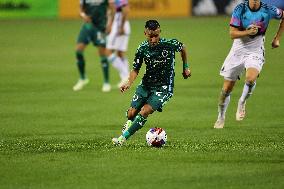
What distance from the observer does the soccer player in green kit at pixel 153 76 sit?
1531cm

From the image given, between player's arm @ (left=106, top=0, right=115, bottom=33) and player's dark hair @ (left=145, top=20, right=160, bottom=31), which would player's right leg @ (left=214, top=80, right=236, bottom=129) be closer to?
player's dark hair @ (left=145, top=20, right=160, bottom=31)

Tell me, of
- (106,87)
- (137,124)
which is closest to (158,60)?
(137,124)

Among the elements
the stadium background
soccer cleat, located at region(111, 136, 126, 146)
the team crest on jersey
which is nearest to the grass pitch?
soccer cleat, located at region(111, 136, 126, 146)

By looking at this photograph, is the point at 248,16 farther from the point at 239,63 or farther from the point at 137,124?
the point at 137,124

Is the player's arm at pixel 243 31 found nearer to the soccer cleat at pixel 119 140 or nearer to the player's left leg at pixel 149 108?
the player's left leg at pixel 149 108

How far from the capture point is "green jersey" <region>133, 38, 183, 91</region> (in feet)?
50.6

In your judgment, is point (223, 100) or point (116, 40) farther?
point (116, 40)

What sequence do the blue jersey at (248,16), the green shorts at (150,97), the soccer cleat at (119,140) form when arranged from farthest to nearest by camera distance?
the blue jersey at (248,16) < the green shorts at (150,97) < the soccer cleat at (119,140)

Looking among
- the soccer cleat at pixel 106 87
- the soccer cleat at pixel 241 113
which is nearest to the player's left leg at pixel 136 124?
the soccer cleat at pixel 241 113

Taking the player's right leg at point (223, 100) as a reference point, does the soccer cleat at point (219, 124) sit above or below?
below

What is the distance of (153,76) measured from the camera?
51.1ft

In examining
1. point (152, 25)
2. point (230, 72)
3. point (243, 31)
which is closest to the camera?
point (152, 25)

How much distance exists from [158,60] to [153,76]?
0.90ft

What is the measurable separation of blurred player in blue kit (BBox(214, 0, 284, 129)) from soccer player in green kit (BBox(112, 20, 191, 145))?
1.89 m
